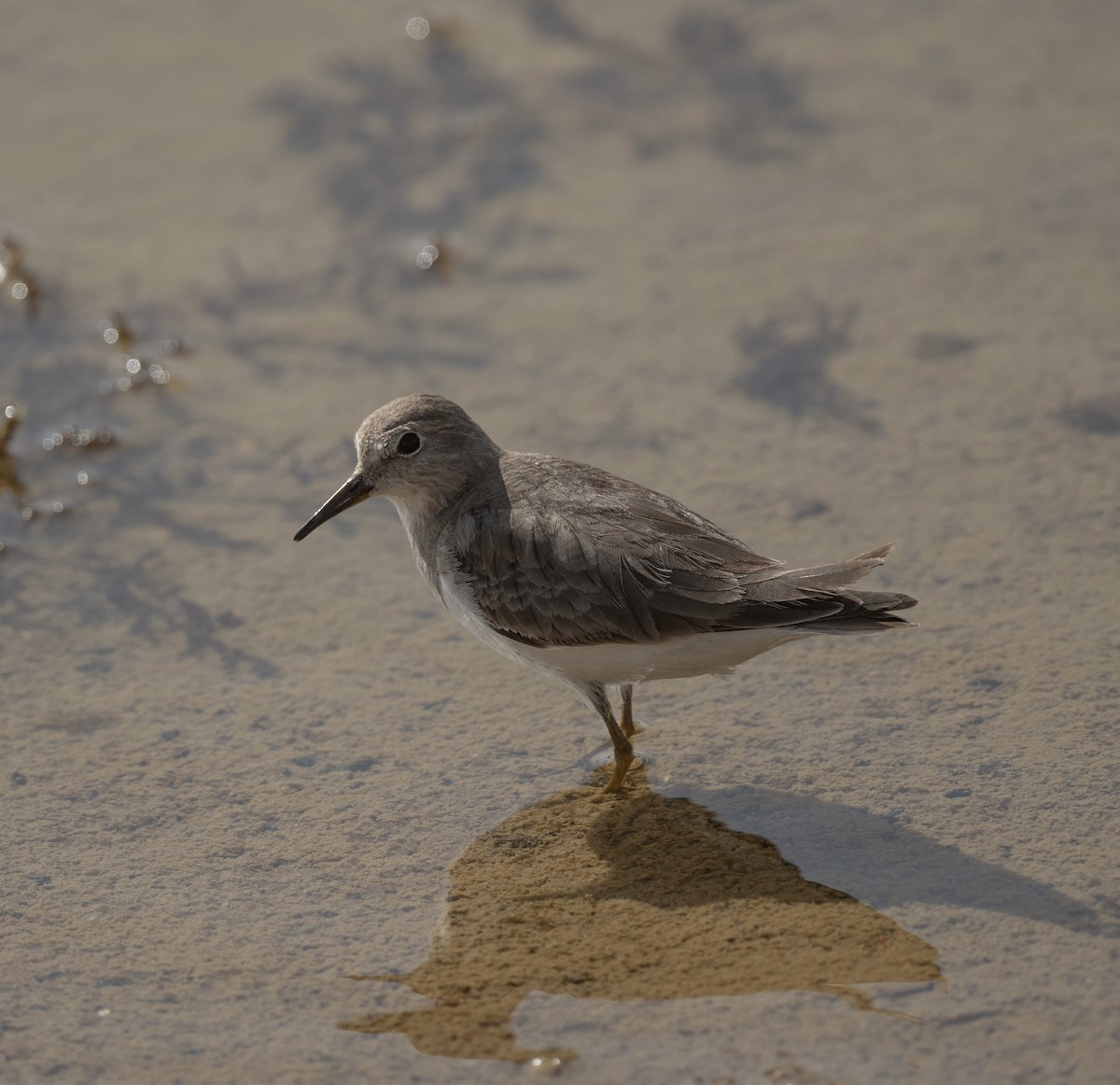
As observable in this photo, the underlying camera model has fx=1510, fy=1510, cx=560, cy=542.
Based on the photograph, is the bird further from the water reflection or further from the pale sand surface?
the pale sand surface

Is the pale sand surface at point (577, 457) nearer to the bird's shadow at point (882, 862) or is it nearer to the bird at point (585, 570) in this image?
the bird's shadow at point (882, 862)

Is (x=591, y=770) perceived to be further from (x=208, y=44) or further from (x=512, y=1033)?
(x=208, y=44)

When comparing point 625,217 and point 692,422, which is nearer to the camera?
point 692,422

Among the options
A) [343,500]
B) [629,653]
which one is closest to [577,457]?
[343,500]

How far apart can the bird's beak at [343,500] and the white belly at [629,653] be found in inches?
20.6

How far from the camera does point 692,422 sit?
7.97 m

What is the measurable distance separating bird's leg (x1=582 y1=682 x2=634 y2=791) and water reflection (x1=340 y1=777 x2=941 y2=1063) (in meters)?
0.13

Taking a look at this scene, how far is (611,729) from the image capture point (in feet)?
19.7

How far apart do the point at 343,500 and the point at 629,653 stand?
4.92 ft

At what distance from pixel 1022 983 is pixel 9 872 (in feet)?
11.9

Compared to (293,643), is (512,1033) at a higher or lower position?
lower

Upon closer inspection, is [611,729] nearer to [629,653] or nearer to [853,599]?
[629,653]

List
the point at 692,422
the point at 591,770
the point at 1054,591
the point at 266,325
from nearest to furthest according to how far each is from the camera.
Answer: the point at 591,770
the point at 1054,591
the point at 692,422
the point at 266,325

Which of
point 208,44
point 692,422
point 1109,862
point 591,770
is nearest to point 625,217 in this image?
point 692,422
